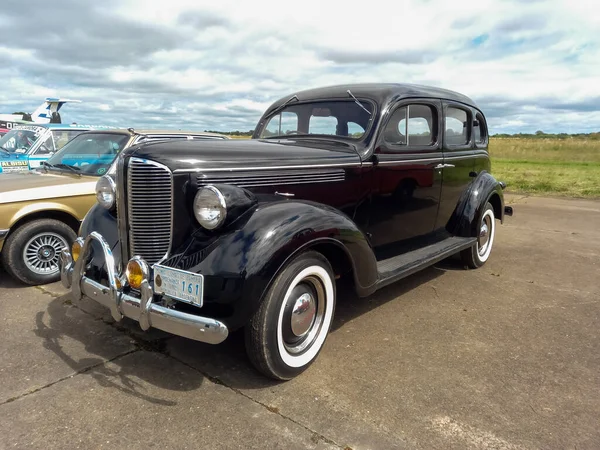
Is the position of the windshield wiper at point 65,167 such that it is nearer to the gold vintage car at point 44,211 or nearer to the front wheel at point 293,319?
the gold vintage car at point 44,211

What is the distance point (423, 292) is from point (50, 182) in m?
4.08

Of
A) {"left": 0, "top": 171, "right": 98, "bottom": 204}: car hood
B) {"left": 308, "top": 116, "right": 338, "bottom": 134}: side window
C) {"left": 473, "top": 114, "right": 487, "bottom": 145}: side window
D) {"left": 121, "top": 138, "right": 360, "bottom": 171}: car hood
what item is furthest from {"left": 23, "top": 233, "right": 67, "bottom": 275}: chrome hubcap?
{"left": 473, "top": 114, "right": 487, "bottom": 145}: side window

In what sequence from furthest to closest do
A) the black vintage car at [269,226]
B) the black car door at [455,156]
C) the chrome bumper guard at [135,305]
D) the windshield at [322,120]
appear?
1. the black car door at [455,156]
2. the windshield at [322,120]
3. the black vintage car at [269,226]
4. the chrome bumper guard at [135,305]

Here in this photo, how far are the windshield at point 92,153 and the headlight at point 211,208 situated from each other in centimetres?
306

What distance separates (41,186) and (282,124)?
8.40 ft

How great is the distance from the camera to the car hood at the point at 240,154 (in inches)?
112

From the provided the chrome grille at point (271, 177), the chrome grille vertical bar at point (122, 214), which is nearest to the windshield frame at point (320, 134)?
the chrome grille at point (271, 177)

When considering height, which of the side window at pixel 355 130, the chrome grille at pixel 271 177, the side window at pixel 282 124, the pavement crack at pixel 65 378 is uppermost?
the side window at pixel 282 124

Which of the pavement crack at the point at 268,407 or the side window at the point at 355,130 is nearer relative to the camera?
the pavement crack at the point at 268,407

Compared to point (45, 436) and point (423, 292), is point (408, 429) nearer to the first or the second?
point (45, 436)

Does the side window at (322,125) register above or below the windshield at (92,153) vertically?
above

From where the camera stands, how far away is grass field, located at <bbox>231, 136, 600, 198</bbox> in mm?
13453

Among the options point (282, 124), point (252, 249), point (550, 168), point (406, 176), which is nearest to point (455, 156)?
point (406, 176)

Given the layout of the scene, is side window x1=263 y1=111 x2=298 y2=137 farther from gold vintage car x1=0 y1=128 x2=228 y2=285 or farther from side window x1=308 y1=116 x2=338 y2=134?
gold vintage car x1=0 y1=128 x2=228 y2=285
